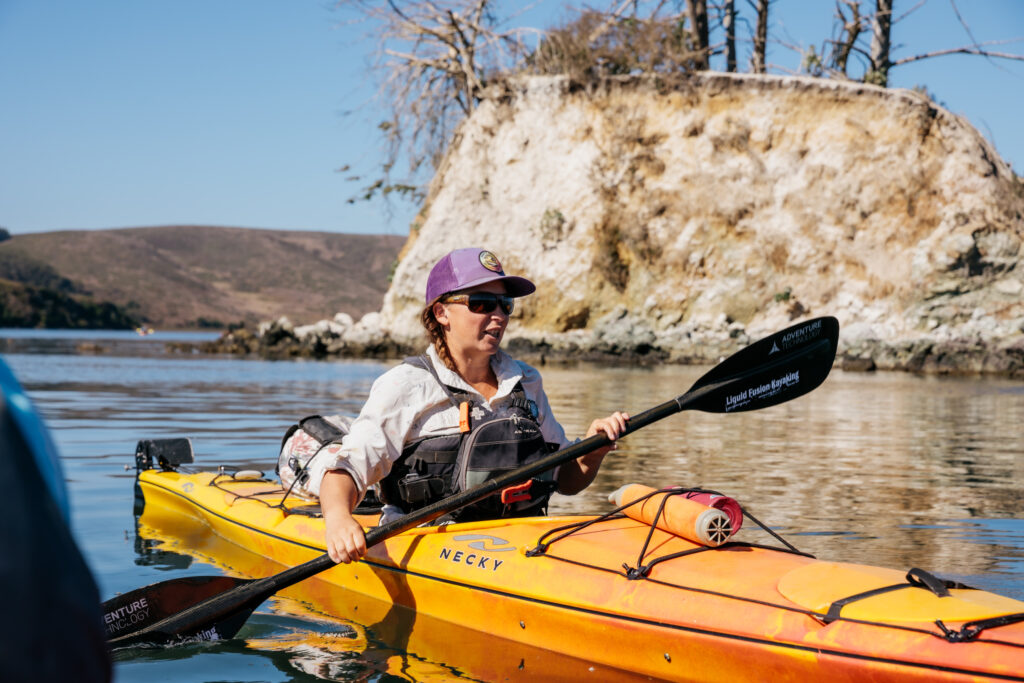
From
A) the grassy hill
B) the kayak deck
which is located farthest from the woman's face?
the grassy hill

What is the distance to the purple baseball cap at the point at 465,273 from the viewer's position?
3.42 meters

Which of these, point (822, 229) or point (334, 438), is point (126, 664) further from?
point (822, 229)

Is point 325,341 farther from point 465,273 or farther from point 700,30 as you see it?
point 465,273

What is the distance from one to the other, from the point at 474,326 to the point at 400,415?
42 centimetres

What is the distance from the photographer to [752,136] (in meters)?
23.5

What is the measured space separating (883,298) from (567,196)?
26.5 feet

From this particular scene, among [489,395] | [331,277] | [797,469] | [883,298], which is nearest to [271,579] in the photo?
[489,395]

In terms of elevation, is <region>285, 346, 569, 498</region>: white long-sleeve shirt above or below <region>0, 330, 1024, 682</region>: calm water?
above

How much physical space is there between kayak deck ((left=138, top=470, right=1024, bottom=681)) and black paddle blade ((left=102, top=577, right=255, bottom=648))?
550 millimetres

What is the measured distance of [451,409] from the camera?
3463 mm

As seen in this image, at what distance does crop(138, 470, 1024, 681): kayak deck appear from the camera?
2.38 metres

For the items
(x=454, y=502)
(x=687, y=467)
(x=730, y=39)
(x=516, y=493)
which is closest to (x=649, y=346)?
(x=730, y=39)

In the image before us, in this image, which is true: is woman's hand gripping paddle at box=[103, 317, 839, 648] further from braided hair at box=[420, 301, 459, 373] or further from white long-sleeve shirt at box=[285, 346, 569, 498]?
braided hair at box=[420, 301, 459, 373]

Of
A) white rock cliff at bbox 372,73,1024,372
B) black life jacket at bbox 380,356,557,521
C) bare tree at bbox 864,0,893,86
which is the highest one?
bare tree at bbox 864,0,893,86
